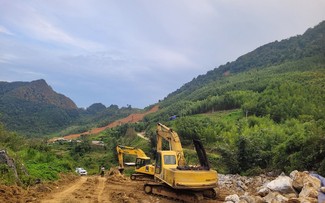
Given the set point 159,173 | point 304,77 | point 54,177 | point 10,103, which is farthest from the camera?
point 10,103

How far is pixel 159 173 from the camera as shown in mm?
15070

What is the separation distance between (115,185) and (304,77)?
53.4 meters

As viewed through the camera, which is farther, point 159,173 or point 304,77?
point 304,77

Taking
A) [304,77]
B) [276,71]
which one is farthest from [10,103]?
[304,77]

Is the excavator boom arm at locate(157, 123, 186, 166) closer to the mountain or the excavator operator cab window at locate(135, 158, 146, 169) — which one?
the excavator operator cab window at locate(135, 158, 146, 169)

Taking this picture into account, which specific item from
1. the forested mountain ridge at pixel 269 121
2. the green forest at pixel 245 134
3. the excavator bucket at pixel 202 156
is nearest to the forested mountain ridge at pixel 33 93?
the green forest at pixel 245 134

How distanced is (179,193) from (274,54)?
4372 inches

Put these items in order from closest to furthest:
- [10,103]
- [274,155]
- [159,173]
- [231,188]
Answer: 1. [159,173]
2. [231,188]
3. [274,155]
4. [10,103]

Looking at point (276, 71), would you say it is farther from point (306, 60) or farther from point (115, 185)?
point (115, 185)

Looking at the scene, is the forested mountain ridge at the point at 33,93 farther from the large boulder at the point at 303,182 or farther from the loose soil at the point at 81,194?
the large boulder at the point at 303,182

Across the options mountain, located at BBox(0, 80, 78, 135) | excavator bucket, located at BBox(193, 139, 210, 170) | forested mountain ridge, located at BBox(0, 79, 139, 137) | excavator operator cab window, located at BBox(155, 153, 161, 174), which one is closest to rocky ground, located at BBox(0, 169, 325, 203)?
excavator operator cab window, located at BBox(155, 153, 161, 174)

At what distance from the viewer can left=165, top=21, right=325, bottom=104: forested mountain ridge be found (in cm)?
9891

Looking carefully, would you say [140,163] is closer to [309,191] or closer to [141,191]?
[141,191]

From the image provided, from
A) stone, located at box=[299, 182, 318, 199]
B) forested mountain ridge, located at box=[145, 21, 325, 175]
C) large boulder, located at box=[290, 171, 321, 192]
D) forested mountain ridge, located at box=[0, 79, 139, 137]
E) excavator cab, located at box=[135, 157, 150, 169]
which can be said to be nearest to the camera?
stone, located at box=[299, 182, 318, 199]
